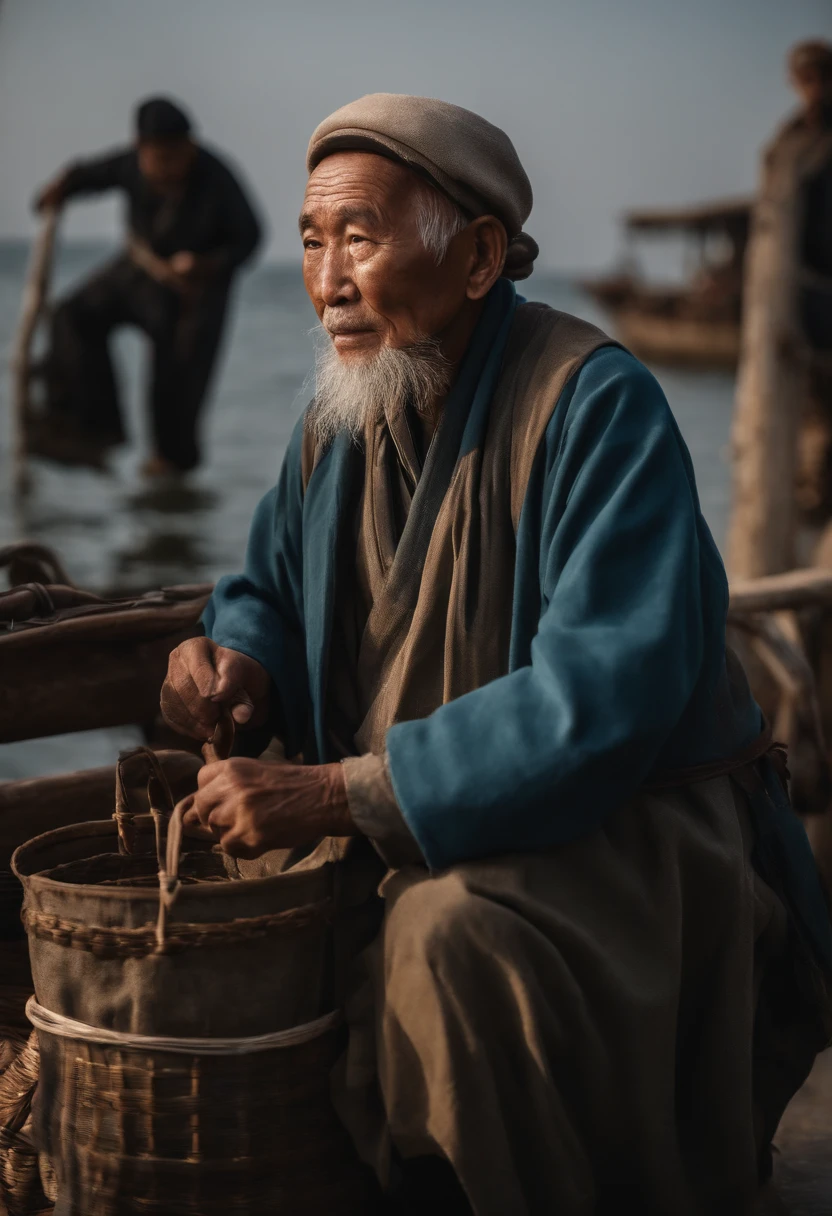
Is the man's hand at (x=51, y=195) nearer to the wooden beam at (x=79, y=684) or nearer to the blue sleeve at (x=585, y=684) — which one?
the wooden beam at (x=79, y=684)

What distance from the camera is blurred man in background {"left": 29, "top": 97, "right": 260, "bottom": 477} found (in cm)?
954

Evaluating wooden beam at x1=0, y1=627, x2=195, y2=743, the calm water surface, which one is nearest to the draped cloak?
the calm water surface

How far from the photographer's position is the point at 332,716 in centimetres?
245

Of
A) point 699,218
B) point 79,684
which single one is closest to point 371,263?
point 79,684

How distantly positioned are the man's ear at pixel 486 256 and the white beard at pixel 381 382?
0.34ft

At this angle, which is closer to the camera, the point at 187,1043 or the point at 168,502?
the point at 187,1043

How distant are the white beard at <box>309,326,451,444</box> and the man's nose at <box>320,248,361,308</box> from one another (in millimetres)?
93

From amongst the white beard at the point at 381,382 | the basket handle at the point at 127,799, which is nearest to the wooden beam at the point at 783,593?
the white beard at the point at 381,382

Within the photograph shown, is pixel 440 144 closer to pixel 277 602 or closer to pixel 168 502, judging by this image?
pixel 277 602

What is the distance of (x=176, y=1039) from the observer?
198 centimetres

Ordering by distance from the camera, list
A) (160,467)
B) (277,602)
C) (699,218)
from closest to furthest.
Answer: (277,602) < (160,467) < (699,218)

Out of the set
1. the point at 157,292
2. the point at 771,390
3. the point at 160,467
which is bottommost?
the point at 160,467

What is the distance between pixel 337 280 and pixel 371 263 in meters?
0.06

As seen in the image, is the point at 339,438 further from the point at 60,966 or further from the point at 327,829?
the point at 60,966
